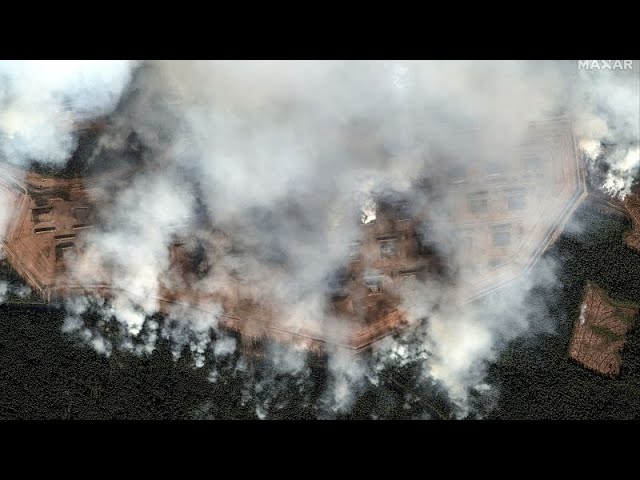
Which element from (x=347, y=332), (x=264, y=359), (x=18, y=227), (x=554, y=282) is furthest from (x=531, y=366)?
(x=18, y=227)

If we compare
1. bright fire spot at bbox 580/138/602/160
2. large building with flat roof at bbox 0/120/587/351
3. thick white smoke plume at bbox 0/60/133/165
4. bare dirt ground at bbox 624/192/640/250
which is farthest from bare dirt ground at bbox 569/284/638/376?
thick white smoke plume at bbox 0/60/133/165

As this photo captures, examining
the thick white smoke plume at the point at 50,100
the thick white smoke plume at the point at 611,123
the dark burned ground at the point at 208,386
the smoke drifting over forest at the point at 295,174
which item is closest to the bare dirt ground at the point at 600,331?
the dark burned ground at the point at 208,386

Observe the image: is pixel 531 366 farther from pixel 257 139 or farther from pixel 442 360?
pixel 257 139

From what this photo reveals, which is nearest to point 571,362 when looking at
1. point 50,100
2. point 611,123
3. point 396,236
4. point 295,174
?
point 396,236

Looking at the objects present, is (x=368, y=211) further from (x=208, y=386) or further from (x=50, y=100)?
(x=50, y=100)

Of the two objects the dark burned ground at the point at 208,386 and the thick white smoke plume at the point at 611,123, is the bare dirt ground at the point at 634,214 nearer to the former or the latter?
the thick white smoke plume at the point at 611,123

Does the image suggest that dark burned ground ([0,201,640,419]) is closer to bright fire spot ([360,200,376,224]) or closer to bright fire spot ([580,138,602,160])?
bright fire spot ([360,200,376,224])

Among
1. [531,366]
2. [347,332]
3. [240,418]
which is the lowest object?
[240,418]
